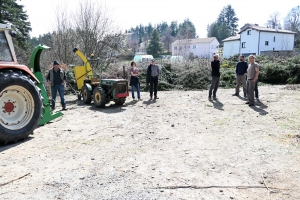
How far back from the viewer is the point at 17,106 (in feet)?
17.1

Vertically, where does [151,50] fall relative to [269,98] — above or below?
above

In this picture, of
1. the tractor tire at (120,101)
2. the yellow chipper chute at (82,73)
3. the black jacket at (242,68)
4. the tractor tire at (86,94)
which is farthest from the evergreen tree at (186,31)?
the tractor tire at (120,101)

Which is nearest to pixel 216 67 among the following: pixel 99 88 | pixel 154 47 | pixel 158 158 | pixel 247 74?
pixel 247 74

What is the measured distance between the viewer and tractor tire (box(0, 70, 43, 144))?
16.0 feet

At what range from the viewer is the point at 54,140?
5332 millimetres

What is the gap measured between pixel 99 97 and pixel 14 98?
3.72 metres

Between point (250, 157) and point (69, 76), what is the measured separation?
11084mm

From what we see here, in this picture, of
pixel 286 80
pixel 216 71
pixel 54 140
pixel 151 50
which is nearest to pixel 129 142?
pixel 54 140

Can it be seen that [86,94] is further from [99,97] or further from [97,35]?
[97,35]

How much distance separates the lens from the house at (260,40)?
43.8m

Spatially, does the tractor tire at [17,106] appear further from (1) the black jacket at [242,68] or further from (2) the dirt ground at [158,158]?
(1) the black jacket at [242,68]

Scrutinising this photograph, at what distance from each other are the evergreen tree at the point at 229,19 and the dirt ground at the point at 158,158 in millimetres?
81484

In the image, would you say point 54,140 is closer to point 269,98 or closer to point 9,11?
point 269,98

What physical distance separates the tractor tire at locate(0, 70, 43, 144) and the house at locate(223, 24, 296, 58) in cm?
4229
